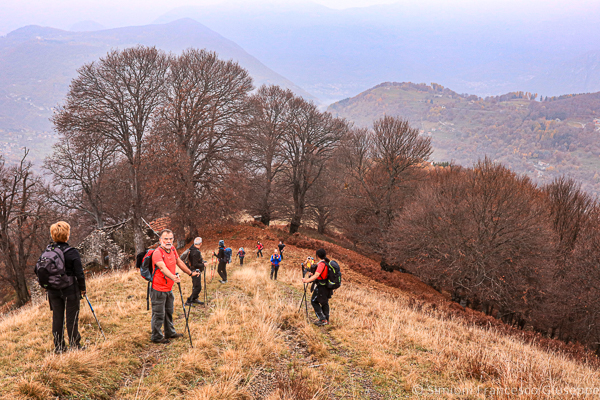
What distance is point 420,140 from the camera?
24.9 metres

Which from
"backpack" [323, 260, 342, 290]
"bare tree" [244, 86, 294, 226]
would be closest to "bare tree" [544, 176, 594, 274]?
"backpack" [323, 260, 342, 290]

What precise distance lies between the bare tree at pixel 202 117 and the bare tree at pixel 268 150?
4929mm

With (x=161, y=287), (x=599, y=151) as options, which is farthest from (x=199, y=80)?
(x=599, y=151)

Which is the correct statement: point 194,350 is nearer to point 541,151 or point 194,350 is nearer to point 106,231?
point 106,231

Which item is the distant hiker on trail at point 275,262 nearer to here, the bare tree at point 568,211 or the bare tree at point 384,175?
the bare tree at point 384,175

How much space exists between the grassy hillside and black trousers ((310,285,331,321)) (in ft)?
1.26

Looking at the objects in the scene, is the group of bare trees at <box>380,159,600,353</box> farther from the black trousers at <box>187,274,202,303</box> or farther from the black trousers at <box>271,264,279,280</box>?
the black trousers at <box>187,274,202,303</box>

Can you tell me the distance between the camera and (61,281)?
474 centimetres

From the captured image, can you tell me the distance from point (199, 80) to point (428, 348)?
889 inches

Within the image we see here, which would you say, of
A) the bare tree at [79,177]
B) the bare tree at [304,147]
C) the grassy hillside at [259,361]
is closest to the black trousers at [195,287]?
the grassy hillside at [259,361]

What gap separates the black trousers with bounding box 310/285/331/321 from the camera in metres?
7.40

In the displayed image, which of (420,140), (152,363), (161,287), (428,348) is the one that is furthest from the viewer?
(420,140)

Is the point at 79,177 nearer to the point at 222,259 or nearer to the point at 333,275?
the point at 222,259

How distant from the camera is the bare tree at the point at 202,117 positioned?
2011 centimetres
